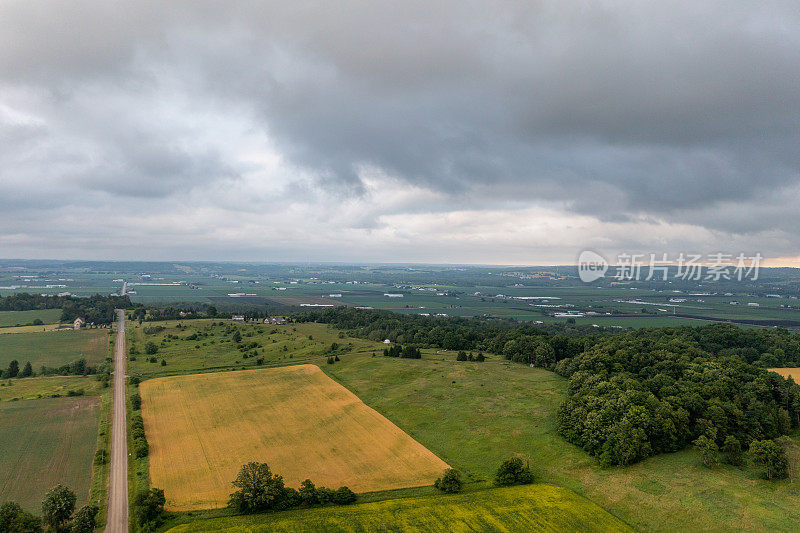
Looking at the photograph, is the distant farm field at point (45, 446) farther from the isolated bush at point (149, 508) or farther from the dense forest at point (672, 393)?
the dense forest at point (672, 393)

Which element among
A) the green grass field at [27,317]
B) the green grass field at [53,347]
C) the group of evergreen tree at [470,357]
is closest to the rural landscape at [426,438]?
the green grass field at [53,347]

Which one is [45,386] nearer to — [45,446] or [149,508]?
[45,446]

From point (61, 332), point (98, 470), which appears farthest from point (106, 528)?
point (61, 332)

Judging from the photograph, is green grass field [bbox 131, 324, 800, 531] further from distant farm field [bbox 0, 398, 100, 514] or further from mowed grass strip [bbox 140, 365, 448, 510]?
distant farm field [bbox 0, 398, 100, 514]

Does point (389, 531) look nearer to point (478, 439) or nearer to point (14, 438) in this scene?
point (478, 439)


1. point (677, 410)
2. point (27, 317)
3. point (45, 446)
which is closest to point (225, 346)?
point (45, 446)

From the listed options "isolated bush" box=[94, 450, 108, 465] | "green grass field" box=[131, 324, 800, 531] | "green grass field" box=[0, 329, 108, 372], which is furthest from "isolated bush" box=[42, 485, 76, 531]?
"green grass field" box=[0, 329, 108, 372]

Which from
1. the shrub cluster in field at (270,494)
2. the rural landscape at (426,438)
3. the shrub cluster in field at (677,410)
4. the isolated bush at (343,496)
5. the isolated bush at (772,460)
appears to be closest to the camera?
the rural landscape at (426,438)
